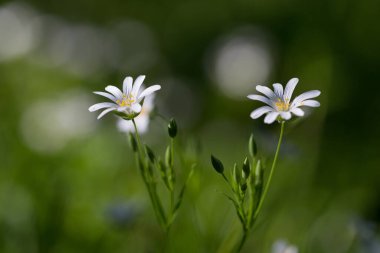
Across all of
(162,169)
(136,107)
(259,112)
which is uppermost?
(136,107)

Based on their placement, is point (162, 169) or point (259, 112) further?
point (162, 169)

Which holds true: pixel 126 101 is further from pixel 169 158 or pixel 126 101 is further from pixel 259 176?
pixel 259 176

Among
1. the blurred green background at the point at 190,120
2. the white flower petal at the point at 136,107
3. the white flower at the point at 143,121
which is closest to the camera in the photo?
the white flower petal at the point at 136,107

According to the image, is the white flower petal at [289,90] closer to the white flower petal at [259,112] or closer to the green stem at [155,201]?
the white flower petal at [259,112]

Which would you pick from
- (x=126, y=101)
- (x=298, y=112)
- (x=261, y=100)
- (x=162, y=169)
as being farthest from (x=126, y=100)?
(x=298, y=112)

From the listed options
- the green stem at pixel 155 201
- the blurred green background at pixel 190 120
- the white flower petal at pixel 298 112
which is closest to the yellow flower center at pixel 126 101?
the green stem at pixel 155 201

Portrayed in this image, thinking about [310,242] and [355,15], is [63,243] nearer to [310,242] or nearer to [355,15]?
[310,242]
